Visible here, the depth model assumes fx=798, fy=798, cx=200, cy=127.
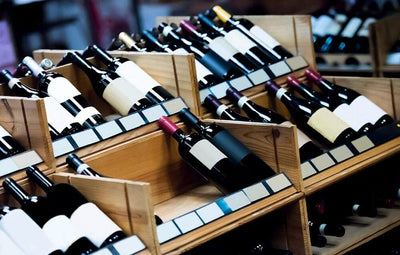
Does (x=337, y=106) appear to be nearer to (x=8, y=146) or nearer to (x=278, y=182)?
(x=278, y=182)

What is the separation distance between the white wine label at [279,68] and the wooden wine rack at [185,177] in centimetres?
11

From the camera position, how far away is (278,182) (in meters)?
2.66

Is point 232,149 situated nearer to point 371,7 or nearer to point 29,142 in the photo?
point 29,142

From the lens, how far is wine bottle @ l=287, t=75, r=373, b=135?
312 cm

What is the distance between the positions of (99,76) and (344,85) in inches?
42.4

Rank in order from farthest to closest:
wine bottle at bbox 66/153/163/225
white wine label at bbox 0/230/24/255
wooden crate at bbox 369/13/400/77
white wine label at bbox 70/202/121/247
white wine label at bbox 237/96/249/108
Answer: wooden crate at bbox 369/13/400/77 → white wine label at bbox 237/96/249/108 → wine bottle at bbox 66/153/163/225 → white wine label at bbox 70/202/121/247 → white wine label at bbox 0/230/24/255

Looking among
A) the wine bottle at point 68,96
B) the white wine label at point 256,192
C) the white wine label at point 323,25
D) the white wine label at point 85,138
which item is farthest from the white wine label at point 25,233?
the white wine label at point 323,25

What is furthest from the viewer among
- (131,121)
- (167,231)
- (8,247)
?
(131,121)

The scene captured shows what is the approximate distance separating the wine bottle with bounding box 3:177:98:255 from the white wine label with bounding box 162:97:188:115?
0.67 metres

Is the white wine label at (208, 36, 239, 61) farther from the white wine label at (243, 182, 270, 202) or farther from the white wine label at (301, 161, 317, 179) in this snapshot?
the white wine label at (243, 182, 270, 202)

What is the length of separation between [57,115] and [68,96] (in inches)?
5.4

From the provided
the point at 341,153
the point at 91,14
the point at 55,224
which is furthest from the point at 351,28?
the point at 55,224

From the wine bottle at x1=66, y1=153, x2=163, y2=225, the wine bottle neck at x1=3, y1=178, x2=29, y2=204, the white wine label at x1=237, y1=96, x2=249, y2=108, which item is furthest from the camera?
the white wine label at x1=237, y1=96, x2=249, y2=108

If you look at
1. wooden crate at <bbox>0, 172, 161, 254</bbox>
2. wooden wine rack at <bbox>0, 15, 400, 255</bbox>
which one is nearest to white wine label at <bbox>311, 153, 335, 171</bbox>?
wooden wine rack at <bbox>0, 15, 400, 255</bbox>
